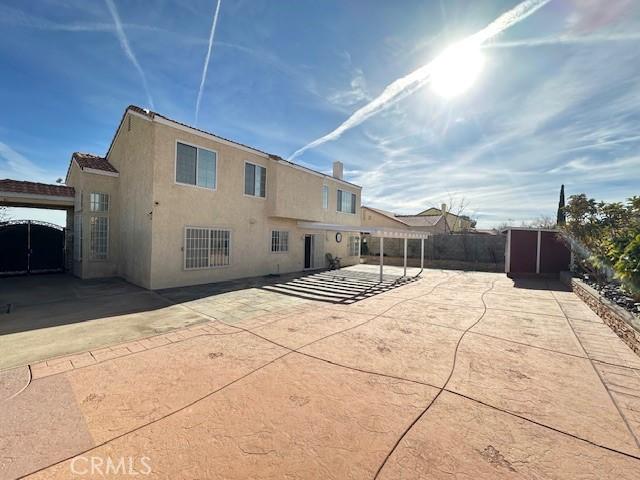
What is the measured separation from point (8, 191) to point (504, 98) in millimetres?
20268

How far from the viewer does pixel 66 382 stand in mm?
3807

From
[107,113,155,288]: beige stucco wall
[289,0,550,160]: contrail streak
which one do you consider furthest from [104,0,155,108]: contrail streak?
[289,0,550,160]: contrail streak

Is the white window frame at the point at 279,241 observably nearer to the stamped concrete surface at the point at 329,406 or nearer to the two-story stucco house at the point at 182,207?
the two-story stucco house at the point at 182,207

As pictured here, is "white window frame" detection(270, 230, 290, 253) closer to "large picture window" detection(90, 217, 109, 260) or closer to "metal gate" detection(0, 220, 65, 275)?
"large picture window" detection(90, 217, 109, 260)

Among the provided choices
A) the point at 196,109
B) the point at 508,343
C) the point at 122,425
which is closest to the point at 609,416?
the point at 508,343

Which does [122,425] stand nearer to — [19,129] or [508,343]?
[508,343]

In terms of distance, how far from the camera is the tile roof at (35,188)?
11614 millimetres

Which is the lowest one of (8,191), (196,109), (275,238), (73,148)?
(275,238)

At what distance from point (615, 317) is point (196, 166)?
46.9 ft

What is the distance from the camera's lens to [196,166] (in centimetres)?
1136

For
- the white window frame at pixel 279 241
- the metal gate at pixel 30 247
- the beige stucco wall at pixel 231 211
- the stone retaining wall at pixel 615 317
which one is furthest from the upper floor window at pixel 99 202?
the stone retaining wall at pixel 615 317

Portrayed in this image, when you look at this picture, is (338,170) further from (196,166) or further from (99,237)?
A: (99,237)

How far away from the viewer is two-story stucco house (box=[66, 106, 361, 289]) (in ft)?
34.2

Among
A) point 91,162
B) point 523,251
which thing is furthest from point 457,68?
point 91,162
